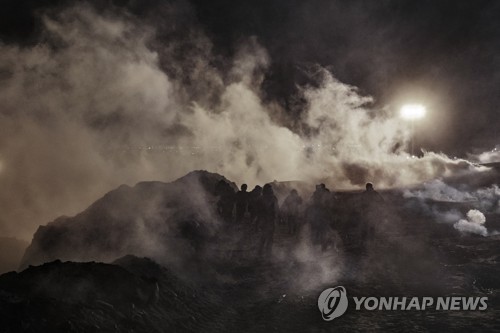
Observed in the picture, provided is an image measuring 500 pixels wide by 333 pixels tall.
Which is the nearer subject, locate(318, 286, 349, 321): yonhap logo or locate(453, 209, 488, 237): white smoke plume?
locate(318, 286, 349, 321): yonhap logo

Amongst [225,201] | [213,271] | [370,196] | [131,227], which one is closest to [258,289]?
[213,271]

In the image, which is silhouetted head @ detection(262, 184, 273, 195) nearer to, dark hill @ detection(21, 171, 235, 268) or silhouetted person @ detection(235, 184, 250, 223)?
silhouetted person @ detection(235, 184, 250, 223)

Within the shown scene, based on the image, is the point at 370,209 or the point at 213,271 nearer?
the point at 213,271

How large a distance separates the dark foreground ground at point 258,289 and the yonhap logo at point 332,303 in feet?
0.87

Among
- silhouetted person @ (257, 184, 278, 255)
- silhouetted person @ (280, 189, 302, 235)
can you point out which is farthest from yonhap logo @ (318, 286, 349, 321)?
silhouetted person @ (280, 189, 302, 235)

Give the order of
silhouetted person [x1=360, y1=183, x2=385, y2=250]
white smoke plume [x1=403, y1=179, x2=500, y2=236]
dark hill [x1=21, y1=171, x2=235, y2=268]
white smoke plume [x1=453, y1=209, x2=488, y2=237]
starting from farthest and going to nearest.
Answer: white smoke plume [x1=403, y1=179, x2=500, y2=236], white smoke plume [x1=453, y1=209, x2=488, y2=237], silhouetted person [x1=360, y1=183, x2=385, y2=250], dark hill [x1=21, y1=171, x2=235, y2=268]

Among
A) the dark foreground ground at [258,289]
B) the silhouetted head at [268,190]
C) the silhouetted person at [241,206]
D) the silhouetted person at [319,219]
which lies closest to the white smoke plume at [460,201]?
the dark foreground ground at [258,289]

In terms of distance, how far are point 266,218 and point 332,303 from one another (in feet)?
22.4

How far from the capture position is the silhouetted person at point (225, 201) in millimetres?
19900

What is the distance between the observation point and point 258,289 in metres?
14.7

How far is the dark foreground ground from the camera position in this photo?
9.45m

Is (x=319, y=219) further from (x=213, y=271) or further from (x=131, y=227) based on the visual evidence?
(x=131, y=227)

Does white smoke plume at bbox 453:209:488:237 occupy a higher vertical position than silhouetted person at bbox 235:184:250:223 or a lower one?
higher

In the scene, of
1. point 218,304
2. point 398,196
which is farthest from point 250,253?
point 398,196
